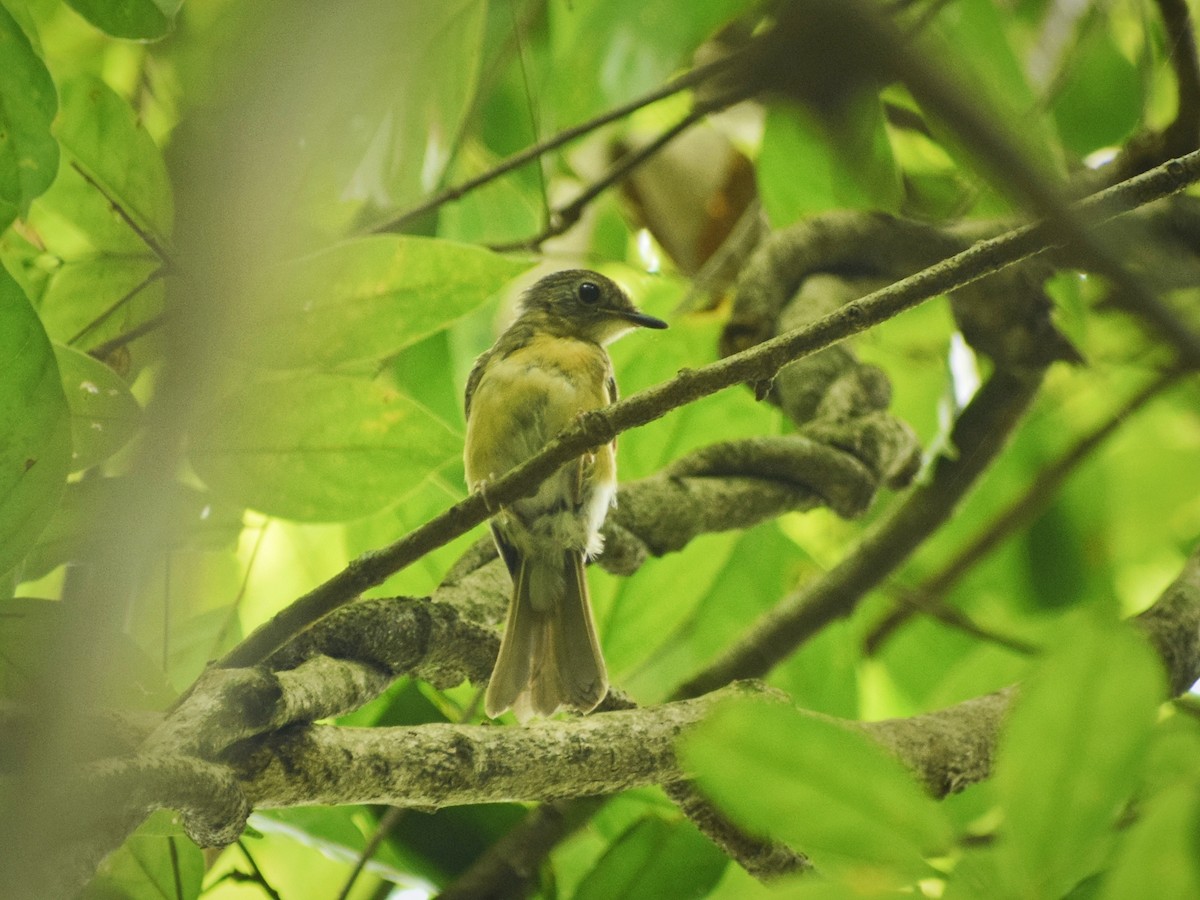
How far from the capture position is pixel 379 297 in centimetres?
171

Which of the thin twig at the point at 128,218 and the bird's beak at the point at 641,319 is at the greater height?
the bird's beak at the point at 641,319

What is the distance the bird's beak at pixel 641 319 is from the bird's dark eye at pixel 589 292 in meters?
0.14

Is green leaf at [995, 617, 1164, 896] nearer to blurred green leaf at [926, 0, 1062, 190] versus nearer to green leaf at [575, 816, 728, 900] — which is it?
green leaf at [575, 816, 728, 900]

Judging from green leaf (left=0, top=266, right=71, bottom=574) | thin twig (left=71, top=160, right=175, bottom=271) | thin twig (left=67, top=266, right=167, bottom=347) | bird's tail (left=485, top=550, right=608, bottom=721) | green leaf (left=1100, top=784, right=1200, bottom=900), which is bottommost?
green leaf (left=1100, top=784, right=1200, bottom=900)

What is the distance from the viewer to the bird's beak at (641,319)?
9.32 ft

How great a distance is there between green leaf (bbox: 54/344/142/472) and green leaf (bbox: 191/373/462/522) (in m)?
0.14

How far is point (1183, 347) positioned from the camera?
0.75 meters

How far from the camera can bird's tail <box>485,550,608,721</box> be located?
6.59 feet

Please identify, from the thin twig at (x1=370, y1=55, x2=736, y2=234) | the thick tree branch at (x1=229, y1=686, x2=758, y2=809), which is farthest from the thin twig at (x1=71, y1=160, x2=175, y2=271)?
the thick tree branch at (x1=229, y1=686, x2=758, y2=809)

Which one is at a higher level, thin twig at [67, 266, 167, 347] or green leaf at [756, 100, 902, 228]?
green leaf at [756, 100, 902, 228]

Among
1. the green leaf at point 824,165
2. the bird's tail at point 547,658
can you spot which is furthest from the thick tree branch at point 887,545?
the green leaf at point 824,165

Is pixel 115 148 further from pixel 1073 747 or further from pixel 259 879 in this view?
pixel 1073 747

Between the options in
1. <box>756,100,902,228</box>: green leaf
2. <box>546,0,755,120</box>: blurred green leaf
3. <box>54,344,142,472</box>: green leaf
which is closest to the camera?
<box>54,344,142,472</box>: green leaf

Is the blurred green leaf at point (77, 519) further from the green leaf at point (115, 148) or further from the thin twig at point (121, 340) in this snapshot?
the green leaf at point (115, 148)
